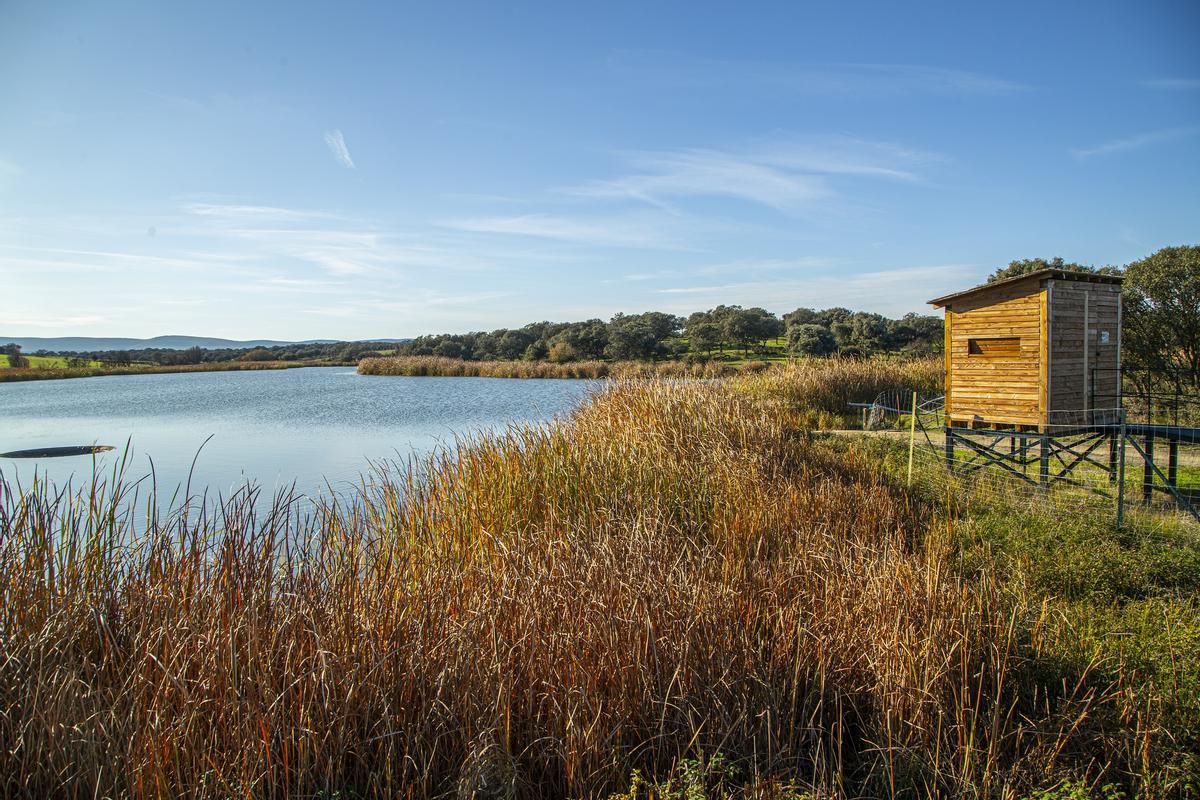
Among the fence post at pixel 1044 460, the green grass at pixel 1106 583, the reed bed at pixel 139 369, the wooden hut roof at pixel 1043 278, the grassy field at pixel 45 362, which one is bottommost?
the green grass at pixel 1106 583

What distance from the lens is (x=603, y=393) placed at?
13.4 meters

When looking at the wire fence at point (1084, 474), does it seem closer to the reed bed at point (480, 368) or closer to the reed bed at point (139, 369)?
the reed bed at point (480, 368)

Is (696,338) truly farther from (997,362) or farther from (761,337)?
(997,362)

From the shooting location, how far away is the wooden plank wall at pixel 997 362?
35.5 ft

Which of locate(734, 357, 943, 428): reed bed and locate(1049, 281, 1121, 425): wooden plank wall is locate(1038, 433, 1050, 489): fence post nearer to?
locate(1049, 281, 1121, 425): wooden plank wall

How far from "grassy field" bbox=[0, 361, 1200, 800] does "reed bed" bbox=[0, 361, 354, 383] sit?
135ft

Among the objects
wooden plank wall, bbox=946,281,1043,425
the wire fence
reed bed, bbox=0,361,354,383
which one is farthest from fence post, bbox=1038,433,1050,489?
reed bed, bbox=0,361,354,383

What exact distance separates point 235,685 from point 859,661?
317cm

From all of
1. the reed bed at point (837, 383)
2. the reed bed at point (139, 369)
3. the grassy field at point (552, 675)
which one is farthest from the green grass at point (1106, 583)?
the reed bed at point (139, 369)

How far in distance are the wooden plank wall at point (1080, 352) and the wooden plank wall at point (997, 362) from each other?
0.85ft

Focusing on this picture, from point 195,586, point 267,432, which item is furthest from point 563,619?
point 267,432

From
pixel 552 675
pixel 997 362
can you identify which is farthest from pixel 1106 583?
pixel 997 362

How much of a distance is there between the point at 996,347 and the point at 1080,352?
3.88 ft

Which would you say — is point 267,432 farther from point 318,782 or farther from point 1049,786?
point 1049,786
